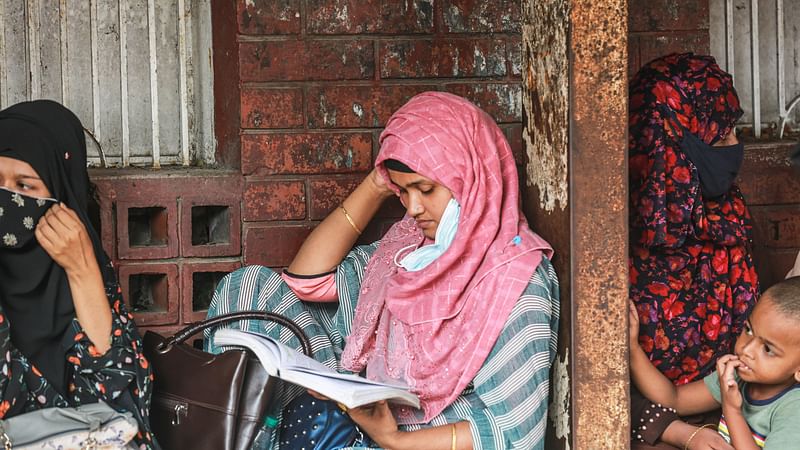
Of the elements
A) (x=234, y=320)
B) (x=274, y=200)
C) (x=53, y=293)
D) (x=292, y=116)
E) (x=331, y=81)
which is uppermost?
(x=331, y=81)

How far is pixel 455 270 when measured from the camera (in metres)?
3.00

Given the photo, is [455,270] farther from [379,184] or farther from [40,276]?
[40,276]

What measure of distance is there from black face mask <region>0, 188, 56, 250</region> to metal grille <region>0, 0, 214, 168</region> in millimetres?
855

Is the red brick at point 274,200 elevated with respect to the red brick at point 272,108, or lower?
lower

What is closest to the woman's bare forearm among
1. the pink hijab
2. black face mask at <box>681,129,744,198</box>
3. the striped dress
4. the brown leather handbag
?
the pink hijab

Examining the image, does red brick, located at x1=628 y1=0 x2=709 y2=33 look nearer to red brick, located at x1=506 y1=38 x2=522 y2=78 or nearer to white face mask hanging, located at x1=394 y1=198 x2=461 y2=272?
red brick, located at x1=506 y1=38 x2=522 y2=78

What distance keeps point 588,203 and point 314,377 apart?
89 centimetres

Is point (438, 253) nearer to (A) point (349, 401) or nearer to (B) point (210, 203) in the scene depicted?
(A) point (349, 401)

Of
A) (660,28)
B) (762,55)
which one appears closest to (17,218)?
(660,28)

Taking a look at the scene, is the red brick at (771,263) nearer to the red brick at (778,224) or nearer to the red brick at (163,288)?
the red brick at (778,224)

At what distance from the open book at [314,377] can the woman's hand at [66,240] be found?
46 centimetres

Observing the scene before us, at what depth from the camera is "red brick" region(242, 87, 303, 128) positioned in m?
3.55

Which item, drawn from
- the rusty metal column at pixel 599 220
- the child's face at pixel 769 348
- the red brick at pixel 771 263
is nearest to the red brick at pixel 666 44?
the red brick at pixel 771 263

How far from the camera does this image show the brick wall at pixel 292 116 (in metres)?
3.56
